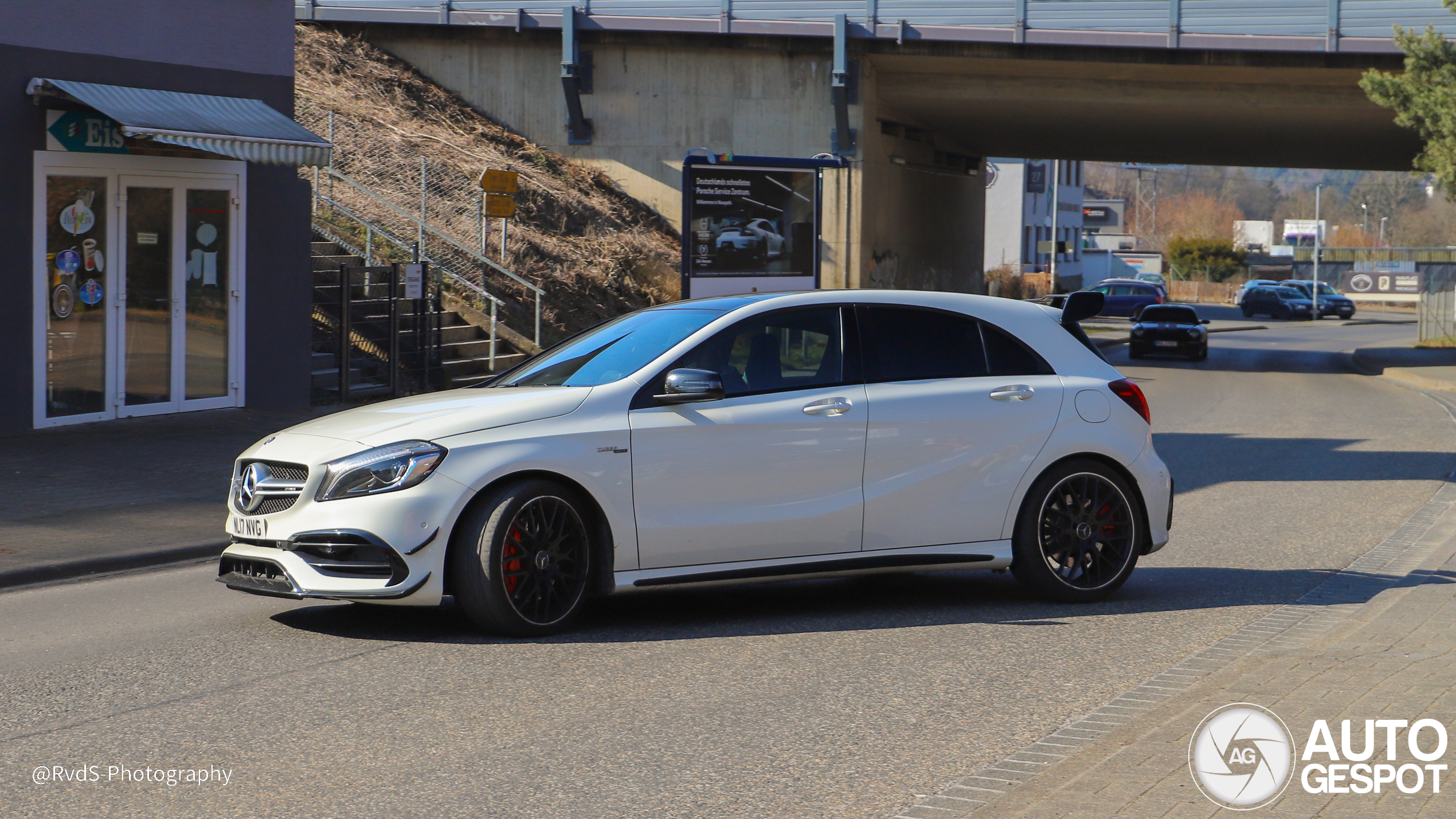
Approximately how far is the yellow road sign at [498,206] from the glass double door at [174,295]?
6.61 metres

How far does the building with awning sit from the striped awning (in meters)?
0.02

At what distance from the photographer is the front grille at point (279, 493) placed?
6.86 meters

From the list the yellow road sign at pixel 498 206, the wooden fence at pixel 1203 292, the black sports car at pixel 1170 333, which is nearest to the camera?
the yellow road sign at pixel 498 206

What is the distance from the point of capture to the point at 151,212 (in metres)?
15.7

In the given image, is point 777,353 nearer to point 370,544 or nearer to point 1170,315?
point 370,544

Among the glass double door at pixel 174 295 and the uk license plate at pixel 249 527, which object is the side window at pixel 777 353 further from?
the glass double door at pixel 174 295

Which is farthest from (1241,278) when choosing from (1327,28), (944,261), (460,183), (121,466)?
(121,466)

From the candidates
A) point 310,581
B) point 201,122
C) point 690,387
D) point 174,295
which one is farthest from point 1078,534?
point 174,295

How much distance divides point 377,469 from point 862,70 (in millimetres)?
26233

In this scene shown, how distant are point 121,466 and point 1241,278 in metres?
93.3

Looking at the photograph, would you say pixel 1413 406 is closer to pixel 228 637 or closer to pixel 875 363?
pixel 875 363

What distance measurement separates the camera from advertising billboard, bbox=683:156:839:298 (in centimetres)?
1856

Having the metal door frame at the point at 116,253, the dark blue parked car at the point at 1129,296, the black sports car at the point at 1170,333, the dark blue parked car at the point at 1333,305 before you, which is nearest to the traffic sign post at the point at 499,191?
the metal door frame at the point at 116,253

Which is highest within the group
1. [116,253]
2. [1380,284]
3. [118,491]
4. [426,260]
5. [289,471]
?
[1380,284]
